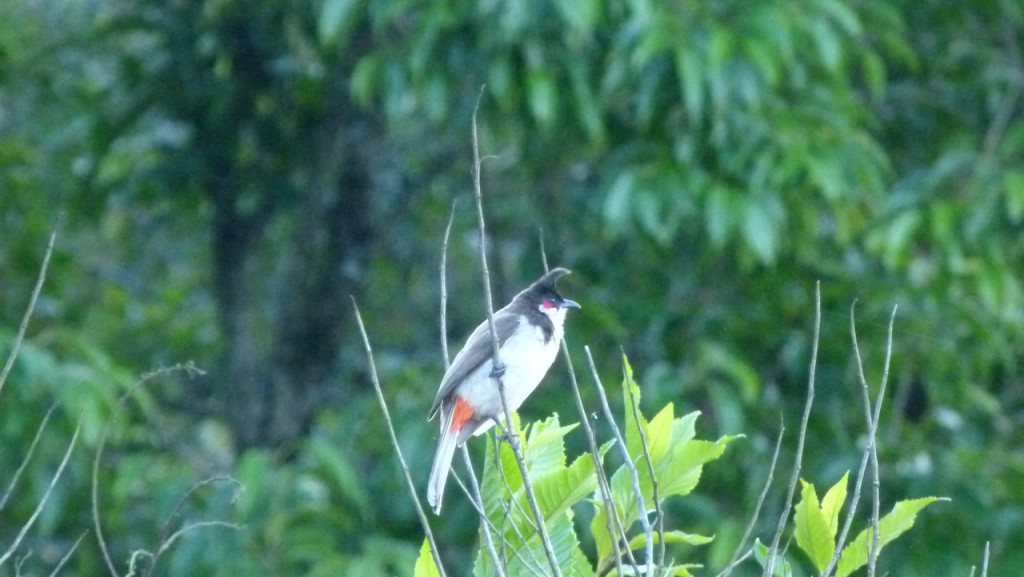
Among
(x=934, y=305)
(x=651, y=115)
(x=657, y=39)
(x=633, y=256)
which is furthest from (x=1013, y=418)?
(x=657, y=39)

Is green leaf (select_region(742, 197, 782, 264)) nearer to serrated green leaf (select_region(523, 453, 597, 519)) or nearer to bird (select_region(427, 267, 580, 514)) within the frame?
bird (select_region(427, 267, 580, 514))

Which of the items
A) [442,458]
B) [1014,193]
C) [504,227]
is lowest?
[504,227]

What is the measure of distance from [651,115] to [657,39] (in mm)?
672

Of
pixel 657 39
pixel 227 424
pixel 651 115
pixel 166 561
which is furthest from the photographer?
pixel 227 424

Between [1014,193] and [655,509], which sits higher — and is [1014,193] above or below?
below

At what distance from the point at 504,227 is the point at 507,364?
127 inches

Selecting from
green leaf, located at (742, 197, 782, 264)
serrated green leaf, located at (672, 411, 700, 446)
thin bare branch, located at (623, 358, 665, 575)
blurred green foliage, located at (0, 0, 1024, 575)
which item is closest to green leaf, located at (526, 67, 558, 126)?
blurred green foliage, located at (0, 0, 1024, 575)

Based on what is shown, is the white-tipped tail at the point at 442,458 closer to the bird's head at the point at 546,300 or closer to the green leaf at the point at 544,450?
the bird's head at the point at 546,300

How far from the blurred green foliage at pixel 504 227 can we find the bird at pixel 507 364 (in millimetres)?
1434

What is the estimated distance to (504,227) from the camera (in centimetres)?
713

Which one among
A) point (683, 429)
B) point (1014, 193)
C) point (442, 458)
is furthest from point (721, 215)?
point (683, 429)

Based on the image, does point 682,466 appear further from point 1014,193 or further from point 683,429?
point 1014,193

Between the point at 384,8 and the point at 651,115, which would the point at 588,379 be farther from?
the point at 384,8

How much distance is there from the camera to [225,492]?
6.04m
